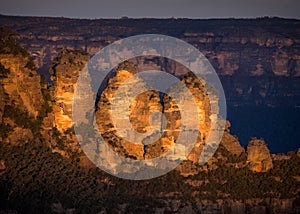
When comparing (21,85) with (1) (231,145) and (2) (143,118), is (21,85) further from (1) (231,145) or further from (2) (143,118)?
(1) (231,145)

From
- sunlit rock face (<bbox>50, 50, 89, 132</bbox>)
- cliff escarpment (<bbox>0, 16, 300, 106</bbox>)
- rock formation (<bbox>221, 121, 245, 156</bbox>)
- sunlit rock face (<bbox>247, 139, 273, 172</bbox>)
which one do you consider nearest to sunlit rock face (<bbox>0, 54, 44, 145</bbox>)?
sunlit rock face (<bbox>50, 50, 89, 132</bbox>)

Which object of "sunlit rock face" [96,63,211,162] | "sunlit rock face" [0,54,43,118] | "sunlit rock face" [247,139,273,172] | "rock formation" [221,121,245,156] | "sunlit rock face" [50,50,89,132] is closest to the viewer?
"sunlit rock face" [0,54,43,118]

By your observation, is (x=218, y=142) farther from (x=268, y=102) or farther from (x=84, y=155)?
(x=268, y=102)

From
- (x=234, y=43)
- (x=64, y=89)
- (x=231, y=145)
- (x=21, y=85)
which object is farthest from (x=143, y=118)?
(x=234, y=43)

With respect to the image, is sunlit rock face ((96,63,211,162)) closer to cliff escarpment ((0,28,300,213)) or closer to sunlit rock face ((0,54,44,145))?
cliff escarpment ((0,28,300,213))

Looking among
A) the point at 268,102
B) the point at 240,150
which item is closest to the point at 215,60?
the point at 268,102

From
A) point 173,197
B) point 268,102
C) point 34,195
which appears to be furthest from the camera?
point 268,102
